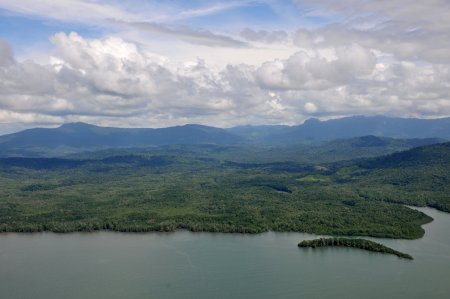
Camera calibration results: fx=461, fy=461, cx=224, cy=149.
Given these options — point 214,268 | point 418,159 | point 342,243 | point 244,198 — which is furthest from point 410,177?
point 214,268

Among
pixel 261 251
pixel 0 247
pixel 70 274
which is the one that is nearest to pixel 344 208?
pixel 261 251

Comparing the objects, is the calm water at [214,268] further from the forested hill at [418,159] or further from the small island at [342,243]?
the forested hill at [418,159]

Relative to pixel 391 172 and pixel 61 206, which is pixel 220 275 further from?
pixel 391 172

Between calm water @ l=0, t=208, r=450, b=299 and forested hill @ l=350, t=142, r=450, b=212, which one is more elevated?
forested hill @ l=350, t=142, r=450, b=212

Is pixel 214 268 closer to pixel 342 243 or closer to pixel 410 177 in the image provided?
pixel 342 243

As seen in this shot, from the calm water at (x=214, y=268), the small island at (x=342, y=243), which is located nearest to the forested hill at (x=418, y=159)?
the calm water at (x=214, y=268)

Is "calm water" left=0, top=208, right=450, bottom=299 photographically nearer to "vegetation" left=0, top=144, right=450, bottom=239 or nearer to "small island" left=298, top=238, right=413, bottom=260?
"small island" left=298, top=238, right=413, bottom=260

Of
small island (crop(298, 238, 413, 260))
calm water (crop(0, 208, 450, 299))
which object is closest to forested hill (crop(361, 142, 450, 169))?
calm water (crop(0, 208, 450, 299))
